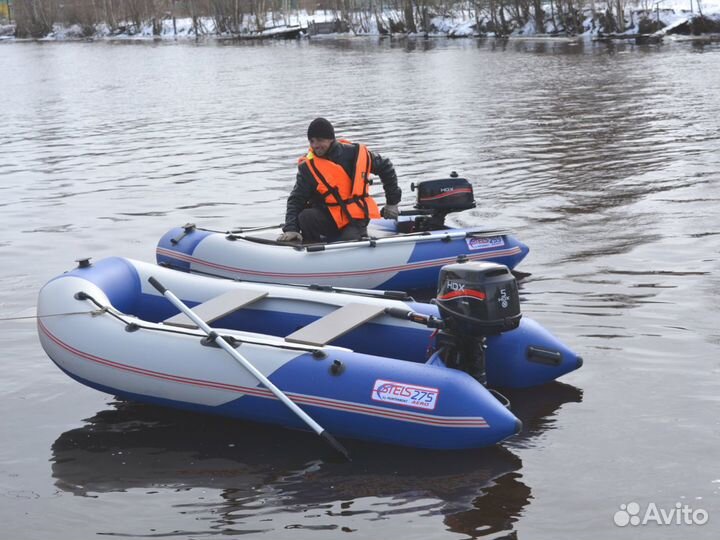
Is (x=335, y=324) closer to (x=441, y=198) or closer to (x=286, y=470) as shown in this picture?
(x=286, y=470)

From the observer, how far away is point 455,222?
10.6 m

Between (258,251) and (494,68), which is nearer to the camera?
(258,251)

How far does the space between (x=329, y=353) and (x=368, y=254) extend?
264cm

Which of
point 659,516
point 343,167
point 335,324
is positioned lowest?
point 659,516

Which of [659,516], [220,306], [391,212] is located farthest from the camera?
[391,212]

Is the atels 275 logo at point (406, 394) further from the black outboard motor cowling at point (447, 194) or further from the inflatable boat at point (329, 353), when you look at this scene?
the black outboard motor cowling at point (447, 194)

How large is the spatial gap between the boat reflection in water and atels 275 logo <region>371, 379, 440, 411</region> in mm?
312

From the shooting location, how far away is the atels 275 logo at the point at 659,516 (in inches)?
181

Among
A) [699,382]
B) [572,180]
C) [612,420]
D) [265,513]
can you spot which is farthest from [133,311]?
[572,180]

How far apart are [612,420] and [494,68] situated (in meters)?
24.5

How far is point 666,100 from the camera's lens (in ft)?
64.8

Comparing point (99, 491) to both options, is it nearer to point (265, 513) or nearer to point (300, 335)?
point (265, 513)

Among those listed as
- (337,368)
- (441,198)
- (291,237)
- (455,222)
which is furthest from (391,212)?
(337,368)

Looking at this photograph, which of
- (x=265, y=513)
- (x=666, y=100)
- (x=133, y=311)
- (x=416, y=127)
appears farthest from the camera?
(x=666, y=100)
